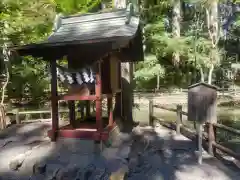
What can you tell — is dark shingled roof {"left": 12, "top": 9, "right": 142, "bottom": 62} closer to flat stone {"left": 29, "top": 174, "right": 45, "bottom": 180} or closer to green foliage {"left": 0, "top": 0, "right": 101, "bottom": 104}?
flat stone {"left": 29, "top": 174, "right": 45, "bottom": 180}

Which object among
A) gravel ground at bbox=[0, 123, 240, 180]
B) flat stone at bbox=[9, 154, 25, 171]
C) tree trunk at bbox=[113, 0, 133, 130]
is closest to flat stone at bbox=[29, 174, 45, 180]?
gravel ground at bbox=[0, 123, 240, 180]

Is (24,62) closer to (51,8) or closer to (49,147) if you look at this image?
(51,8)

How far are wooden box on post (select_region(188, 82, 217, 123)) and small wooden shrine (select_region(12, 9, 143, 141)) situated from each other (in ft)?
5.37

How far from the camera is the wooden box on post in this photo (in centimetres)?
469

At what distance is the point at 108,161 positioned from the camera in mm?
4562

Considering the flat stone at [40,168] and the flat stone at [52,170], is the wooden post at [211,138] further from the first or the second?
the flat stone at [40,168]

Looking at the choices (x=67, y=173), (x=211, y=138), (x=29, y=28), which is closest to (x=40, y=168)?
(x=67, y=173)

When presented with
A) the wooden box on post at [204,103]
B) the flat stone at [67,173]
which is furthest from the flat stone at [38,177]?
the wooden box on post at [204,103]

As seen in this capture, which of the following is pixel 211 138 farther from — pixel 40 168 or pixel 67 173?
pixel 40 168

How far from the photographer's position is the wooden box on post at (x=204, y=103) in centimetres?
469

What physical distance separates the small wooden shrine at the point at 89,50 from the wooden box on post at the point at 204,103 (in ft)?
5.37

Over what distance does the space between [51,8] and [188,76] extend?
11.9 meters

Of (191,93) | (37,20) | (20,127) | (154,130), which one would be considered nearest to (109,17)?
(191,93)

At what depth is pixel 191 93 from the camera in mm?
4957
